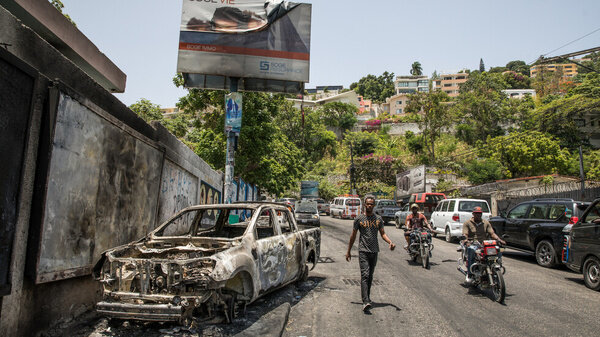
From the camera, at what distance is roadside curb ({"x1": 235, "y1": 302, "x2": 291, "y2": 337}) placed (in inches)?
193

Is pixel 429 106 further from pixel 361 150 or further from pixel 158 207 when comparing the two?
pixel 158 207

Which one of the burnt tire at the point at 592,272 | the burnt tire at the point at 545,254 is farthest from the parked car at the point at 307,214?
the burnt tire at the point at 592,272

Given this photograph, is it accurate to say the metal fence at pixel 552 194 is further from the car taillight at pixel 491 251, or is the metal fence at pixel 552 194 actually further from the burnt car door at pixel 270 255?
the burnt car door at pixel 270 255

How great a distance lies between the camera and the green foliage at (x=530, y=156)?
46.5 metres

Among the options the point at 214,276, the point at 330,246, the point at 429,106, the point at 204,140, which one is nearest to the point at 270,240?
the point at 214,276

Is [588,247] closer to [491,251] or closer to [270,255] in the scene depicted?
[491,251]

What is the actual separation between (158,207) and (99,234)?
2669 millimetres

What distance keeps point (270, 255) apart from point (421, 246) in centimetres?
587

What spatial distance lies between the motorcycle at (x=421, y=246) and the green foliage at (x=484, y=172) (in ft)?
130

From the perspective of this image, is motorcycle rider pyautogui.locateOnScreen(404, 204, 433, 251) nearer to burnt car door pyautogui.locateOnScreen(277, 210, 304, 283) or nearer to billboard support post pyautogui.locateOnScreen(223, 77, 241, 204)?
burnt car door pyautogui.locateOnScreen(277, 210, 304, 283)

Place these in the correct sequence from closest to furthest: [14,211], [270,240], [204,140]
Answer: [14,211], [270,240], [204,140]

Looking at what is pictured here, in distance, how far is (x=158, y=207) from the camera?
8.52 m

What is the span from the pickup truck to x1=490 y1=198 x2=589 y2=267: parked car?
8.19m

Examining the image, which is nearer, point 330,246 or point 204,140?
point 330,246
